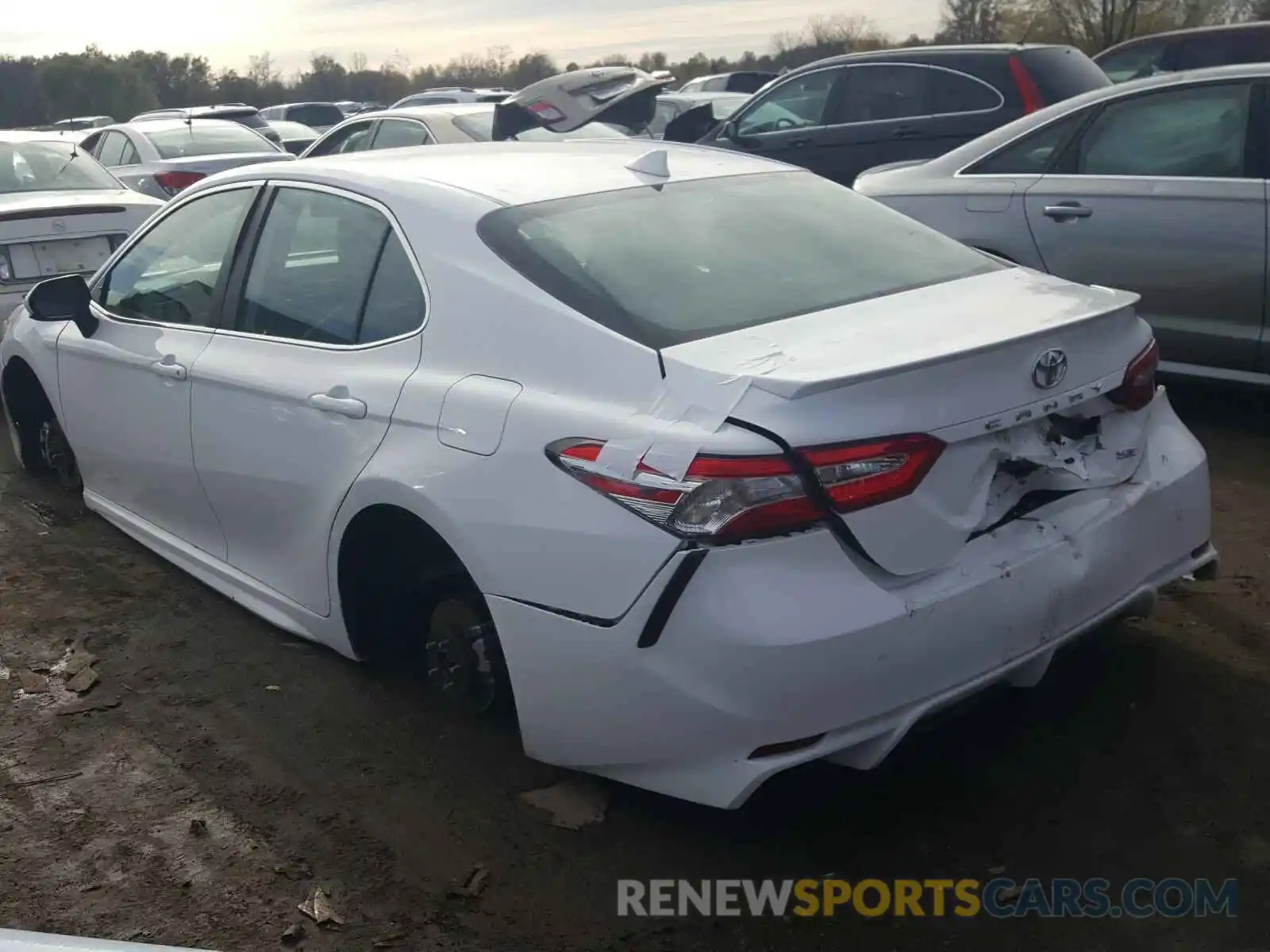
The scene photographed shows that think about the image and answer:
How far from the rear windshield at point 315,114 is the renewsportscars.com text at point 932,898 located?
29.3 m

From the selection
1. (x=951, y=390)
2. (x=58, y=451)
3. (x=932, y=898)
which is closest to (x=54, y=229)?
(x=58, y=451)

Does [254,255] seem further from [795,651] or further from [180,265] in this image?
[795,651]

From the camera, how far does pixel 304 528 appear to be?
3775mm

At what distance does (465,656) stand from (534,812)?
435 millimetres

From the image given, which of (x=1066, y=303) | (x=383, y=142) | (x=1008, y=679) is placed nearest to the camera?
(x=1008, y=679)

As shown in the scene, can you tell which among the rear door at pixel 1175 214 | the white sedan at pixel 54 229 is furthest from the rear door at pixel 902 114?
the white sedan at pixel 54 229

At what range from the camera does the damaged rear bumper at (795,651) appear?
265 centimetres

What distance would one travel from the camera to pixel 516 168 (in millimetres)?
3840

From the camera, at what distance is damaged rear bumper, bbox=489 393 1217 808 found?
2.65m

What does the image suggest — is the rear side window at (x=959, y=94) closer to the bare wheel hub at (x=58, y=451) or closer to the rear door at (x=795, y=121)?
the rear door at (x=795, y=121)

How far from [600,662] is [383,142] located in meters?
8.70

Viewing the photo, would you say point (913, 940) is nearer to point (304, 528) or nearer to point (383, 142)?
point (304, 528)

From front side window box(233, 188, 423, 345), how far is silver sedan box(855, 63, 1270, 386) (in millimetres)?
3557

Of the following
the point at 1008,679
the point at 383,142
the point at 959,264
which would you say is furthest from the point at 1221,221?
the point at 383,142
